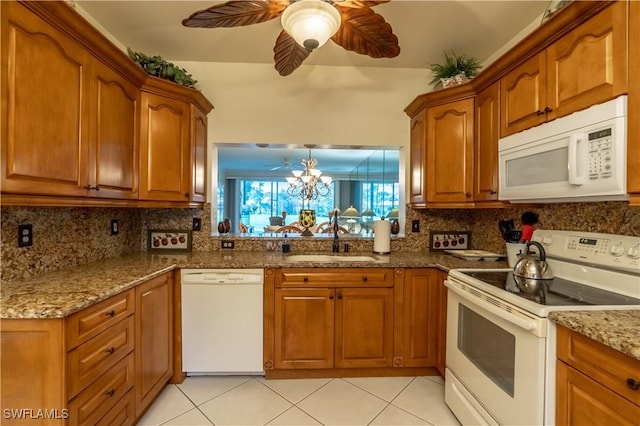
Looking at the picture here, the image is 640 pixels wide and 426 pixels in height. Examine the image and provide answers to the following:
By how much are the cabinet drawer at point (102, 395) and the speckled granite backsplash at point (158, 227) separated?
72 centimetres

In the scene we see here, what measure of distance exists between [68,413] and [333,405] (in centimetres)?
139

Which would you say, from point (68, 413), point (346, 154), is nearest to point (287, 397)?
point (68, 413)

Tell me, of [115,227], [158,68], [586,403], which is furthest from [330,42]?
[586,403]

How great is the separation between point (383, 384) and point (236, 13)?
247 centimetres

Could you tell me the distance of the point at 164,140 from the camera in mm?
2213

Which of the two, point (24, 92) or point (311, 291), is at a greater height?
point (24, 92)

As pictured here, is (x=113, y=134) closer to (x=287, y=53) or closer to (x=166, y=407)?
(x=287, y=53)

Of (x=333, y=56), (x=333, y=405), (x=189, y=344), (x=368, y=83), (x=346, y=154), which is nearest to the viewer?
(x=333, y=405)

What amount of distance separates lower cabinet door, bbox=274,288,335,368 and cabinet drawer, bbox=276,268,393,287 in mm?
52

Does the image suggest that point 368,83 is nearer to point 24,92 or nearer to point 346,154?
point 24,92

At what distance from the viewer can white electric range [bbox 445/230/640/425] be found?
46.2 inches

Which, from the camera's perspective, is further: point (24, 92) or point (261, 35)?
point (261, 35)

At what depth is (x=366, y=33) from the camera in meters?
1.53

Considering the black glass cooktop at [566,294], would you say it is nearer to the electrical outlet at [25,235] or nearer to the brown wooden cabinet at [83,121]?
the brown wooden cabinet at [83,121]
